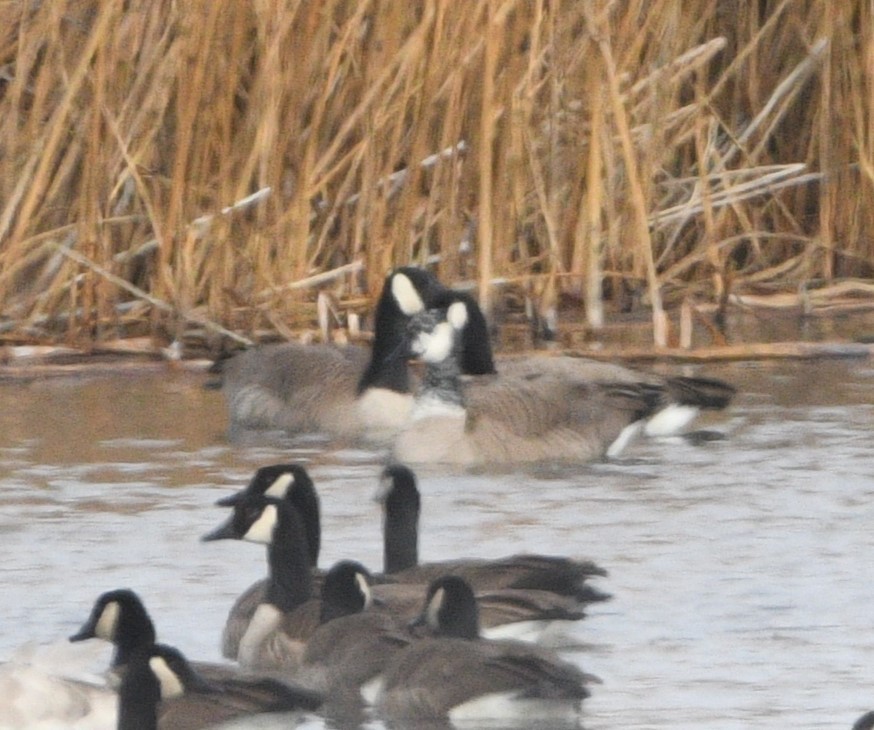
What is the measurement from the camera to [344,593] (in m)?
5.73

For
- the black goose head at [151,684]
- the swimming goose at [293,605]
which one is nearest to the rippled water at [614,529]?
the swimming goose at [293,605]

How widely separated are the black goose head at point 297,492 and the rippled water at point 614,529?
291mm

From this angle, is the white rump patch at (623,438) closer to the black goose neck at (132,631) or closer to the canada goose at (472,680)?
the canada goose at (472,680)

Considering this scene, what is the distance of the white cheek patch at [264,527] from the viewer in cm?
607

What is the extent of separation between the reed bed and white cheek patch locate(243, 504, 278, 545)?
3947 mm

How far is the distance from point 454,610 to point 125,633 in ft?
2.41

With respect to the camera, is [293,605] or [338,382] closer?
[293,605]

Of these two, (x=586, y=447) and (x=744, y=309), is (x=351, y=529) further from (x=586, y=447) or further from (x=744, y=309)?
(x=744, y=309)

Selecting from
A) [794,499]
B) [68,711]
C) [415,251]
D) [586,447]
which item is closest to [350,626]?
[68,711]

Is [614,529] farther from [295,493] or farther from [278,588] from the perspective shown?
[278,588]

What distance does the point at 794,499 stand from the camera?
7.64m

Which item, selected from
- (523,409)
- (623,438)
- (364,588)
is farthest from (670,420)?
(364,588)

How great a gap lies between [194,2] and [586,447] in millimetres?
2595

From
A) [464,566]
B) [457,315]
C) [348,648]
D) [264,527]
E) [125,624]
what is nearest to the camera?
[125,624]
